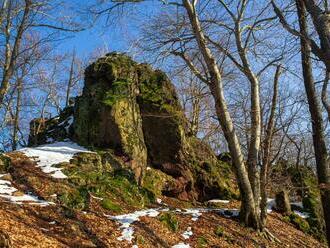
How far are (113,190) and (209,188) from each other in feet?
18.2

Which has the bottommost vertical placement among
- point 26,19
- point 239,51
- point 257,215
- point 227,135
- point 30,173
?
point 257,215

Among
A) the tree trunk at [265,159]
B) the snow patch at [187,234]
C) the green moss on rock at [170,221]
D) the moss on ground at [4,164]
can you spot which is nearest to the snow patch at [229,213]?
the tree trunk at [265,159]

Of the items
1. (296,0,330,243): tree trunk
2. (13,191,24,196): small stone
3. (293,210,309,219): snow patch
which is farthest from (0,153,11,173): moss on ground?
(293,210,309,219): snow patch

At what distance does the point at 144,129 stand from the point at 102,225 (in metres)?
7.15

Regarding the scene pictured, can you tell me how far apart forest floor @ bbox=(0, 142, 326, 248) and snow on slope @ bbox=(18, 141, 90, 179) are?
27 cm

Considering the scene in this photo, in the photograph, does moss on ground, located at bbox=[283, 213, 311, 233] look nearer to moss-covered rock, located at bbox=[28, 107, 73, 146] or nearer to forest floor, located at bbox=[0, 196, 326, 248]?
forest floor, located at bbox=[0, 196, 326, 248]

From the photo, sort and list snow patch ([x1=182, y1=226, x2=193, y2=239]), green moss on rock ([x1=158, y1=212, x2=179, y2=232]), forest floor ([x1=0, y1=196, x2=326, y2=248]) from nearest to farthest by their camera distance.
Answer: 1. forest floor ([x1=0, y1=196, x2=326, y2=248])
2. snow patch ([x1=182, y1=226, x2=193, y2=239])
3. green moss on rock ([x1=158, y1=212, x2=179, y2=232])

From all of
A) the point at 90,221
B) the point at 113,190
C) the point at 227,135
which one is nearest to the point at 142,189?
the point at 113,190

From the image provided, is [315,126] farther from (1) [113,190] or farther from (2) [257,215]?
(1) [113,190]

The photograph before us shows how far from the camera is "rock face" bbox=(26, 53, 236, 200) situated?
45.1ft

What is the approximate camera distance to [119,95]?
46.4 feet

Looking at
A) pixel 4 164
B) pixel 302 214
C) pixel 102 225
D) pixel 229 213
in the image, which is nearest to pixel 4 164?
pixel 4 164

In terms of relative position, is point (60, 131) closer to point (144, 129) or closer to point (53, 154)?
point (144, 129)

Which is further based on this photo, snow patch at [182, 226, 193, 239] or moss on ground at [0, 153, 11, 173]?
moss on ground at [0, 153, 11, 173]
